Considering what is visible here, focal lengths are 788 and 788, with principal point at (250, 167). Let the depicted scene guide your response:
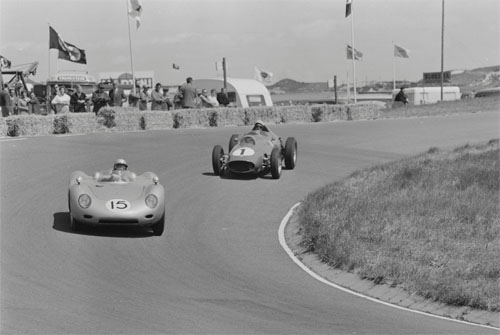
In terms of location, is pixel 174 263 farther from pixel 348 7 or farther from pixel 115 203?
pixel 348 7

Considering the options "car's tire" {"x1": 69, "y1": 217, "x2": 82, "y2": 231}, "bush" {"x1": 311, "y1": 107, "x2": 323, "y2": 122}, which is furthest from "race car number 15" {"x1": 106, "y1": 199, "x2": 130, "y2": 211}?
"bush" {"x1": 311, "y1": 107, "x2": 323, "y2": 122}

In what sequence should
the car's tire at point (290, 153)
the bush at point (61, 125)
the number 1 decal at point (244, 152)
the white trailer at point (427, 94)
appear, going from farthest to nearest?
1. the white trailer at point (427, 94)
2. the bush at point (61, 125)
3. the car's tire at point (290, 153)
4. the number 1 decal at point (244, 152)

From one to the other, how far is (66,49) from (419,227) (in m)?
24.9

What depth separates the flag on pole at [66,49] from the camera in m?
33.3

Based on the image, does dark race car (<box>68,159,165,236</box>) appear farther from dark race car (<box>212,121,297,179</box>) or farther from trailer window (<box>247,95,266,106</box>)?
trailer window (<box>247,95,266,106</box>)

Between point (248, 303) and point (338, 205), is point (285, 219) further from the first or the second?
point (248, 303)

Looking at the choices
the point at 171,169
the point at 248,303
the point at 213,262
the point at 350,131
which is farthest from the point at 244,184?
the point at 350,131

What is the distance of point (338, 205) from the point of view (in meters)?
13.5

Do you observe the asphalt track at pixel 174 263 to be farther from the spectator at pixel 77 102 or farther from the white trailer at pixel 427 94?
the white trailer at pixel 427 94

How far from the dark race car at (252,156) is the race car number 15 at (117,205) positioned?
206 inches

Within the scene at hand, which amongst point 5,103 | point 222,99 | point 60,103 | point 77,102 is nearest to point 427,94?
point 222,99

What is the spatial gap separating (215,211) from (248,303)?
5.29 metres

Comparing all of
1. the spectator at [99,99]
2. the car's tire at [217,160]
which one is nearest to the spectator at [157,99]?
the spectator at [99,99]

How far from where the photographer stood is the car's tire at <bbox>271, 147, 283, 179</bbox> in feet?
53.3
